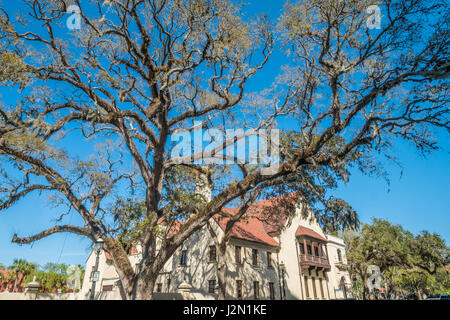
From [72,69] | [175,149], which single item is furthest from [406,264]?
[72,69]

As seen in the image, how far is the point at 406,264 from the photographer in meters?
23.9

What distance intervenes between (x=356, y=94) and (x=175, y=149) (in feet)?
28.3

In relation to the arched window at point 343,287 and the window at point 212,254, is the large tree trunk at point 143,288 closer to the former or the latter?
the window at point 212,254

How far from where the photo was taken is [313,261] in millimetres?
24891

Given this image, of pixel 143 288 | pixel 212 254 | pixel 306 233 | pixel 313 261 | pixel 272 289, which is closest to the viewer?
pixel 143 288

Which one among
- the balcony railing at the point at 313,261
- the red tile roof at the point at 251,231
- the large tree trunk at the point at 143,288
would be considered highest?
the red tile roof at the point at 251,231

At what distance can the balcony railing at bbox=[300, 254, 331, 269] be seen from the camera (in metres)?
24.0

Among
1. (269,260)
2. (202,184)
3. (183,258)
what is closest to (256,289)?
(269,260)

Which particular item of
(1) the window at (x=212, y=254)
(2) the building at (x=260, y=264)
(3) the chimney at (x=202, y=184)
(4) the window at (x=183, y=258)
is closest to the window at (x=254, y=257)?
(2) the building at (x=260, y=264)

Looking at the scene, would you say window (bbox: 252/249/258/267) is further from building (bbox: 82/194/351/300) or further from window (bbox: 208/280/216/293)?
window (bbox: 208/280/216/293)

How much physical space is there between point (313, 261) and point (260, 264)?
6039 millimetres

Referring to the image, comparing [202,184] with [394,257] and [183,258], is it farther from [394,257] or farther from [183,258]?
[394,257]

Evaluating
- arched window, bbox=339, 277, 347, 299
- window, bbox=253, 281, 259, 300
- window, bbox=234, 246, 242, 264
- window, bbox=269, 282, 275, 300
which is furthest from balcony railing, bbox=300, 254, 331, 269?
window, bbox=234, 246, 242, 264

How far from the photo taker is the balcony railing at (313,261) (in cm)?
2402
